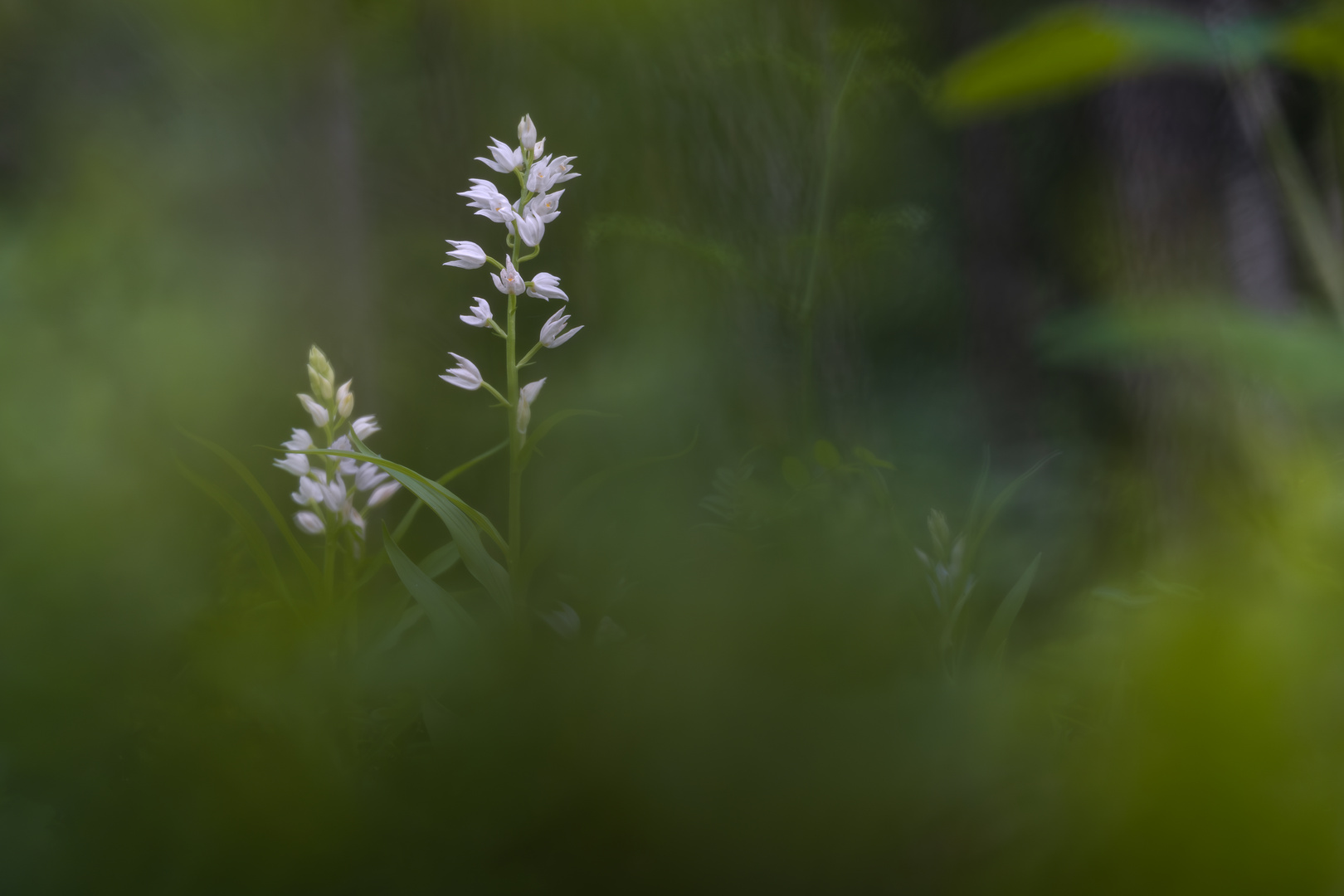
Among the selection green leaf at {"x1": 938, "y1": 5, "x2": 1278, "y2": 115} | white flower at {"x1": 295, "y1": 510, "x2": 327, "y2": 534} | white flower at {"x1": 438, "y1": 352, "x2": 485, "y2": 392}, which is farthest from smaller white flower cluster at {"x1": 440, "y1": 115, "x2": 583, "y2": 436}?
green leaf at {"x1": 938, "y1": 5, "x2": 1278, "y2": 115}

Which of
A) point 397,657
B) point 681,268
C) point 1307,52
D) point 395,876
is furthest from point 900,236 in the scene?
point 395,876

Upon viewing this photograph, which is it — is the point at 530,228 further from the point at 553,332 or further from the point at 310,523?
the point at 310,523

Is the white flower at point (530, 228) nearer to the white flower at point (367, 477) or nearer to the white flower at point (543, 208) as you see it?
the white flower at point (543, 208)

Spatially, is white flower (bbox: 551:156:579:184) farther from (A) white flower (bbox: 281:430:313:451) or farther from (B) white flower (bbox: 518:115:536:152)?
(A) white flower (bbox: 281:430:313:451)

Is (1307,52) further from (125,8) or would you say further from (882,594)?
(125,8)

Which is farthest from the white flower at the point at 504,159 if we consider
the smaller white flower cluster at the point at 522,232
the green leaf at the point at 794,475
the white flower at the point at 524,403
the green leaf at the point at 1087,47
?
the green leaf at the point at 1087,47

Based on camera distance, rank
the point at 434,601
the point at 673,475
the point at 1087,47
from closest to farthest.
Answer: the point at 434,601, the point at 673,475, the point at 1087,47

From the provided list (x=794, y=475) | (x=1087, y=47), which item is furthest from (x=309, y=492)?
(x=1087, y=47)
